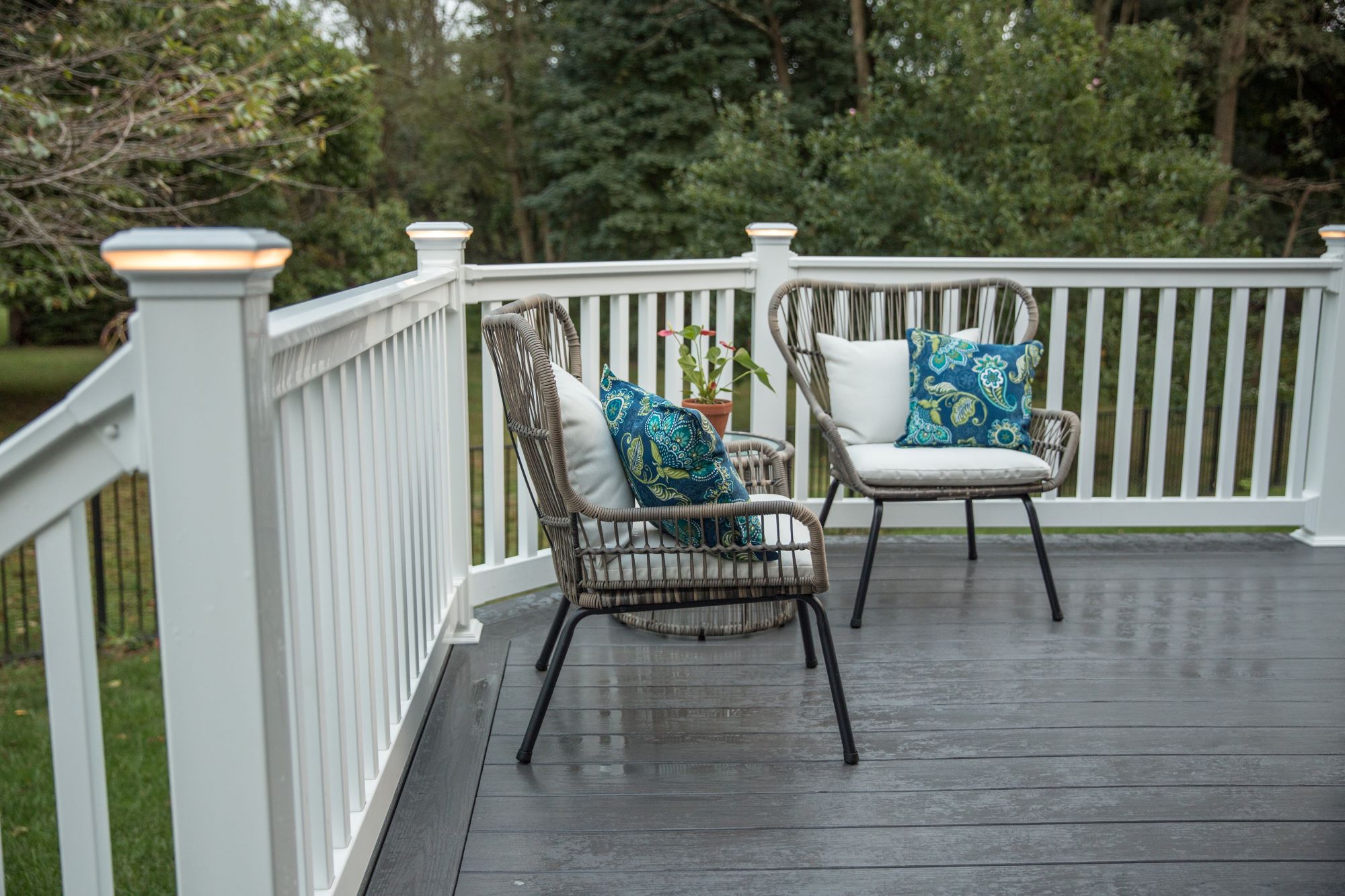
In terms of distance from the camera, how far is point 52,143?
4.61 metres

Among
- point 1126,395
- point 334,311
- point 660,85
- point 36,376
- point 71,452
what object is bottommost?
point 36,376

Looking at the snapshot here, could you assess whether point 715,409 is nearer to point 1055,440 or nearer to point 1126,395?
point 1055,440

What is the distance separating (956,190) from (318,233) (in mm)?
6624

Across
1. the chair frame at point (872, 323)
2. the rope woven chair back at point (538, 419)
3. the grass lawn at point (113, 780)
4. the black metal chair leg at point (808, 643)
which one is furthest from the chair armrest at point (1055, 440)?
the grass lawn at point (113, 780)

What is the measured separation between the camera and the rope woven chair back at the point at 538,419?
87.6 inches

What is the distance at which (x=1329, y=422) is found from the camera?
157 inches

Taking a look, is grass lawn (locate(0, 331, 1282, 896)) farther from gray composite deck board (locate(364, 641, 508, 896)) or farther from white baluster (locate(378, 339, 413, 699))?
white baluster (locate(378, 339, 413, 699))

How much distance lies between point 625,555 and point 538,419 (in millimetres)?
325

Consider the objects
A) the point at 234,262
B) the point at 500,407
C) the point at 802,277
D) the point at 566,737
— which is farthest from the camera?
the point at 802,277

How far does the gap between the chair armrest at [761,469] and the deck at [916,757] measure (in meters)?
0.42

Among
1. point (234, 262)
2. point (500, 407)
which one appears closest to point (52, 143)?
point (500, 407)

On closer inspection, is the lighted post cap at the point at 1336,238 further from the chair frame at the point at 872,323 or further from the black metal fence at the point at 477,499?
the black metal fence at the point at 477,499

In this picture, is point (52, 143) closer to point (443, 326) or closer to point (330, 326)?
point (443, 326)

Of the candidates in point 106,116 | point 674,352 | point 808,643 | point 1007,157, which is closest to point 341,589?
point 808,643
